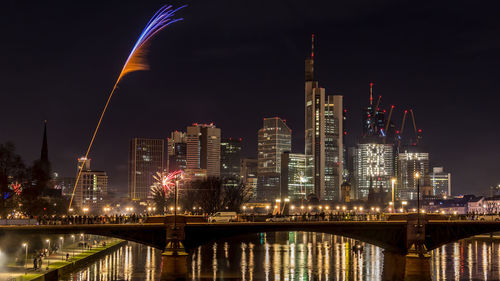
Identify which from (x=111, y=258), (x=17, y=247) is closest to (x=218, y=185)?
(x=111, y=258)

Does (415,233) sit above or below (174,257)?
above

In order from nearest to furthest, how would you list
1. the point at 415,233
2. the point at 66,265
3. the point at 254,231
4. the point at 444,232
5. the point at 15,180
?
1. the point at 254,231
2. the point at 415,233
3. the point at 444,232
4. the point at 66,265
5. the point at 15,180

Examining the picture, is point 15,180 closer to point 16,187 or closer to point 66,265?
point 16,187

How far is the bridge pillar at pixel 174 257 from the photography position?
8262 cm

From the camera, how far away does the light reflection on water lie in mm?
95812

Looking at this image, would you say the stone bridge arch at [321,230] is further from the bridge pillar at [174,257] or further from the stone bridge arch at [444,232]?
the stone bridge arch at [444,232]

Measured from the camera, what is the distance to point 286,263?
111938 millimetres

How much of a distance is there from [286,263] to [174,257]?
33353 millimetres

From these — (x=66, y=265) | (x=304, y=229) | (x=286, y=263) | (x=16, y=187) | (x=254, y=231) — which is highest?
(x=16, y=187)

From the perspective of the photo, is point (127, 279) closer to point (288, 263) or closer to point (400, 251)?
point (288, 263)

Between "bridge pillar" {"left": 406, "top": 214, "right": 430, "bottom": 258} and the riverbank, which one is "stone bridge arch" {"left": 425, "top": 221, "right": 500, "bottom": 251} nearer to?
"bridge pillar" {"left": 406, "top": 214, "right": 430, "bottom": 258}

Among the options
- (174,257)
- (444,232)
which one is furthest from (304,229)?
(444,232)

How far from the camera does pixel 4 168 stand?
358ft

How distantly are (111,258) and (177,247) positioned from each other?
43.7 m
